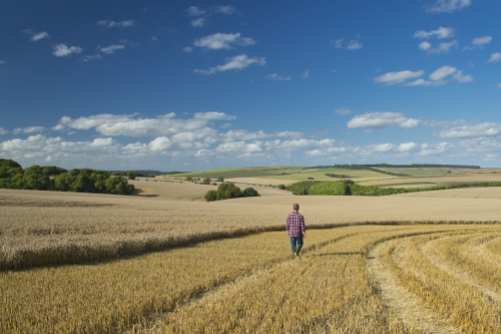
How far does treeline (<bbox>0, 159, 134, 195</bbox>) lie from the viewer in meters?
75.7

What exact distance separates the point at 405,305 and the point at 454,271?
5.08 meters

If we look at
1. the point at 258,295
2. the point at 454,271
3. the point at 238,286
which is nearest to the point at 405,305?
the point at 258,295

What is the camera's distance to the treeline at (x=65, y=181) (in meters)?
75.7

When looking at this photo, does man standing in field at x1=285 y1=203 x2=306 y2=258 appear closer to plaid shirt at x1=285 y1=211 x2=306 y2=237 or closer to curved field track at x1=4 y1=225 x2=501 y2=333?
plaid shirt at x1=285 y1=211 x2=306 y2=237

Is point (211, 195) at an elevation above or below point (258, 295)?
below

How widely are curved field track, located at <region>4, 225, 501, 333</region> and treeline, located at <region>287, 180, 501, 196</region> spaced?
73228 mm

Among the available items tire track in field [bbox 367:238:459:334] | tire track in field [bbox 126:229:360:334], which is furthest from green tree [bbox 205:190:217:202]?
tire track in field [bbox 367:238:459:334]

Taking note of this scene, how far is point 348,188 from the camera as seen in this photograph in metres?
96.9

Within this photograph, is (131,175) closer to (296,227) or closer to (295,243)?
(295,243)

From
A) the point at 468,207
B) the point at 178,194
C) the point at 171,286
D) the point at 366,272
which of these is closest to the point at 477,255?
the point at 366,272

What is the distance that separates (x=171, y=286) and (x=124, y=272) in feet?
8.42

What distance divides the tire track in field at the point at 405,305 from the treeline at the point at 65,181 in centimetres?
7320

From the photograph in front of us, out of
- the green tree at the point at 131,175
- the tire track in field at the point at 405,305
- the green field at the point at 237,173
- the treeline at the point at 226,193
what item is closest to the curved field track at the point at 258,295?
the tire track in field at the point at 405,305

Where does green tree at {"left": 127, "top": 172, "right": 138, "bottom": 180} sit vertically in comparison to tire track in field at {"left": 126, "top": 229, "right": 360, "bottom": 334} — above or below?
above
